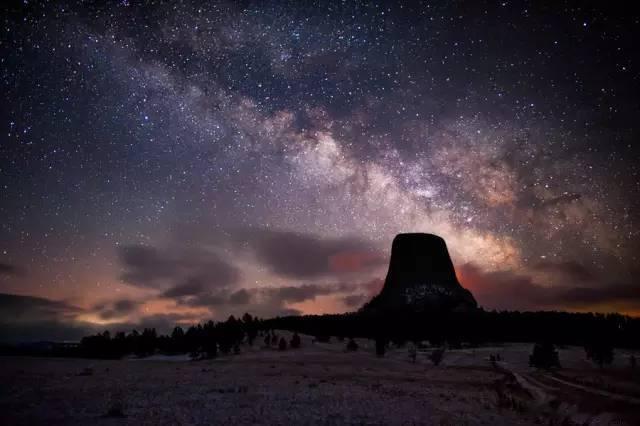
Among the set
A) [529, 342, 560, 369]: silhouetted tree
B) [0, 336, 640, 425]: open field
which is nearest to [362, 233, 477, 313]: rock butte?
[529, 342, 560, 369]: silhouetted tree

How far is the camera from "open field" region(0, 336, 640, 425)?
1051cm

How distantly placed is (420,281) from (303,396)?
60.2 m

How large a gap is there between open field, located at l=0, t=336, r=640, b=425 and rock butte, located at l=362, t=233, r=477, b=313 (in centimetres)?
3957

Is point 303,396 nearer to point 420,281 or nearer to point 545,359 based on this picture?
point 545,359

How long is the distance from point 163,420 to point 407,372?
17.5 m

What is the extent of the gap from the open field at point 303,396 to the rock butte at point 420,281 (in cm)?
3957

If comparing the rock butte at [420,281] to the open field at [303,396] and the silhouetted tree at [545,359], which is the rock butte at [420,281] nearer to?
the silhouetted tree at [545,359]

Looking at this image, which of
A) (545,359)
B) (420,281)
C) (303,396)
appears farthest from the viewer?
(420,281)

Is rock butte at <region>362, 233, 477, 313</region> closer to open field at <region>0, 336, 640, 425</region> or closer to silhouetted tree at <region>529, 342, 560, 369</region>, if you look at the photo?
silhouetted tree at <region>529, 342, 560, 369</region>

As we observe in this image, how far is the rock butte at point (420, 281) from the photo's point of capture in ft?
203

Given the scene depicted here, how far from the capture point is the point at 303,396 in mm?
13906

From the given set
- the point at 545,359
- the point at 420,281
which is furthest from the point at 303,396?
the point at 420,281

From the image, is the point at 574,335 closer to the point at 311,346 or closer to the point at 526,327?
the point at 526,327

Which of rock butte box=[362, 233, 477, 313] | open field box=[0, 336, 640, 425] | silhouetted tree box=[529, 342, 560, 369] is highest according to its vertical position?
rock butte box=[362, 233, 477, 313]
